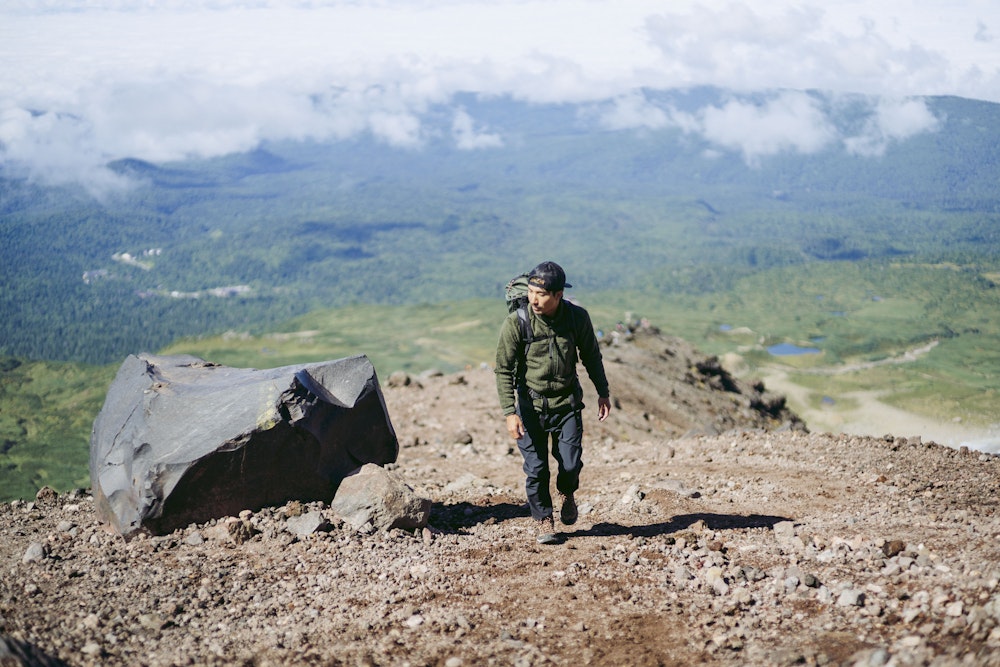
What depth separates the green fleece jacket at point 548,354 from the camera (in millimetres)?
9258

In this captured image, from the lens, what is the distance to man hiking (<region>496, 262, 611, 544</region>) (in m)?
9.20

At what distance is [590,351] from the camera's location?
31.4ft

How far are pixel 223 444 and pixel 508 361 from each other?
4.00 meters

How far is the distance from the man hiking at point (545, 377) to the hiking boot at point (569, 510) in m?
0.22

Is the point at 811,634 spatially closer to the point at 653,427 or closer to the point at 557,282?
the point at 557,282

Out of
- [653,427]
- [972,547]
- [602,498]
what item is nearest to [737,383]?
[653,427]

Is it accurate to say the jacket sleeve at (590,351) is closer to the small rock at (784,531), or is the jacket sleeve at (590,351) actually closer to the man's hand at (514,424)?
the man's hand at (514,424)

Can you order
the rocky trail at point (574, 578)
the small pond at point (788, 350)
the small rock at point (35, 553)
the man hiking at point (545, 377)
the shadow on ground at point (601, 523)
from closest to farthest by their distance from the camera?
the rocky trail at point (574, 578) → the small rock at point (35, 553) → the man hiking at point (545, 377) → the shadow on ground at point (601, 523) → the small pond at point (788, 350)

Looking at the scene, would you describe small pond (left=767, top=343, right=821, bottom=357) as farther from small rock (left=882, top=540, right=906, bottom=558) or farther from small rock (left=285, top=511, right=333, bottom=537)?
small rock (left=285, top=511, right=333, bottom=537)

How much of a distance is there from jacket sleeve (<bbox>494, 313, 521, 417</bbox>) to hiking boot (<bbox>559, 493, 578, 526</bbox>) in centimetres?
164

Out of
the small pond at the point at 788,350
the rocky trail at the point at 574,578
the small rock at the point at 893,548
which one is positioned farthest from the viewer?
the small pond at the point at 788,350

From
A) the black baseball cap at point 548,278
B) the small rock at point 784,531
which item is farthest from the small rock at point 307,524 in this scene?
the small rock at point 784,531

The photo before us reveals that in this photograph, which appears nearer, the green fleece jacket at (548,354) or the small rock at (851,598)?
the small rock at (851,598)

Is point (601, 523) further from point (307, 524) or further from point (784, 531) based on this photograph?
point (307, 524)
